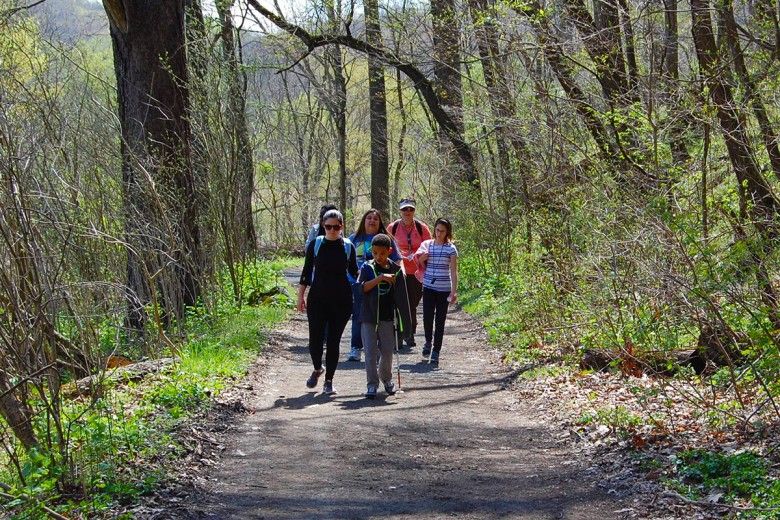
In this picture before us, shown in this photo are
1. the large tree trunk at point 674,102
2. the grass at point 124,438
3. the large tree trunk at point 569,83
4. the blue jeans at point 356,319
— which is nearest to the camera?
the grass at point 124,438

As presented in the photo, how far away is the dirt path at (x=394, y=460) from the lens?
6.23 meters

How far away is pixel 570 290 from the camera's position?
12273 millimetres

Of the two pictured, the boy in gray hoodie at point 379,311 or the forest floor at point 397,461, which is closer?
the forest floor at point 397,461

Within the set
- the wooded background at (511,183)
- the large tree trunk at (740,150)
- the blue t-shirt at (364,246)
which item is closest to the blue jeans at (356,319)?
the blue t-shirt at (364,246)

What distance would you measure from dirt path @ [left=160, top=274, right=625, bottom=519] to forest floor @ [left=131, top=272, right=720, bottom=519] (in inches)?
0.5

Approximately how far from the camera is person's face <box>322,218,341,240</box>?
1009 centimetres

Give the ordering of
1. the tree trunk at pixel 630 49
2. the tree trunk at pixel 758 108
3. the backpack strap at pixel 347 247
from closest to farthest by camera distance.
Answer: the tree trunk at pixel 758 108, the backpack strap at pixel 347 247, the tree trunk at pixel 630 49

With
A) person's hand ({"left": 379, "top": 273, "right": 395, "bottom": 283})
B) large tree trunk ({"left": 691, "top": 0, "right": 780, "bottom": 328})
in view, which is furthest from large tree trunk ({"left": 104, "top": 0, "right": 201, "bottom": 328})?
large tree trunk ({"left": 691, "top": 0, "right": 780, "bottom": 328})

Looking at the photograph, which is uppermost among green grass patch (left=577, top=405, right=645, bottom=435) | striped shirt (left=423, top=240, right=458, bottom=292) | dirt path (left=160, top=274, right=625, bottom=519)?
striped shirt (left=423, top=240, right=458, bottom=292)

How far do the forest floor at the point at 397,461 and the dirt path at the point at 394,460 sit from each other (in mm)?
12

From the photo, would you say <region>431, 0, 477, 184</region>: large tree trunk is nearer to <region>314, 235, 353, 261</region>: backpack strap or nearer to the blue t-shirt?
the blue t-shirt

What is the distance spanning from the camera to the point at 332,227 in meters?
10.1

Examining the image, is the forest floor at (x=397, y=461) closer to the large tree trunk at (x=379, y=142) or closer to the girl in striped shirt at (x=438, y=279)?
the girl in striped shirt at (x=438, y=279)

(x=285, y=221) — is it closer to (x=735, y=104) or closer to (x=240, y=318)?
(x=240, y=318)
